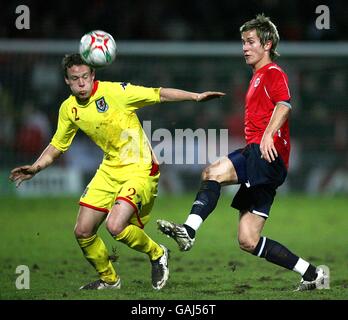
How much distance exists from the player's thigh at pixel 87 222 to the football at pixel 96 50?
4.38 feet

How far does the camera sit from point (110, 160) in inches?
304

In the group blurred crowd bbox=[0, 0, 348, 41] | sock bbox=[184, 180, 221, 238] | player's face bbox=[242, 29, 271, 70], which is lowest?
sock bbox=[184, 180, 221, 238]

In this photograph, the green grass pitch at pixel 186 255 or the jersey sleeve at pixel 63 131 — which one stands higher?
the jersey sleeve at pixel 63 131

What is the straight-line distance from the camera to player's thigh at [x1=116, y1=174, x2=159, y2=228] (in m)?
7.39

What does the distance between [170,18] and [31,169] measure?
12.6 meters

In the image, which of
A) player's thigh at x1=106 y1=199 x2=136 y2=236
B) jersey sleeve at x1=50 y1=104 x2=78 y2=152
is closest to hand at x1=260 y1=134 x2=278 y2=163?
player's thigh at x1=106 y1=199 x2=136 y2=236

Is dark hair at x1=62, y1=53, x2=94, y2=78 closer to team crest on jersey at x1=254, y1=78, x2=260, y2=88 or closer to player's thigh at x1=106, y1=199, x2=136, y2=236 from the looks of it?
player's thigh at x1=106, y1=199, x2=136, y2=236

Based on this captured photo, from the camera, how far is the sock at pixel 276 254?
294 inches

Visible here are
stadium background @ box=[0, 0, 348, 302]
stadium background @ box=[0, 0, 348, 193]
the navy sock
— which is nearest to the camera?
the navy sock

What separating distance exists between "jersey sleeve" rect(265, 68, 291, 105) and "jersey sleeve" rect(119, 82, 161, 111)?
1058mm

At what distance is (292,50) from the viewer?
55.0 feet

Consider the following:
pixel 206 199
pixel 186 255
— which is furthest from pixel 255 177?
pixel 186 255

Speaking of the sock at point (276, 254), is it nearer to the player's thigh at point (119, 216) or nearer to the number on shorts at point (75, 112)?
the player's thigh at point (119, 216)

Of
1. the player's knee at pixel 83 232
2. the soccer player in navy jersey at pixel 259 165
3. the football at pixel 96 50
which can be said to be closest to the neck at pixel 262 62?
the soccer player in navy jersey at pixel 259 165
